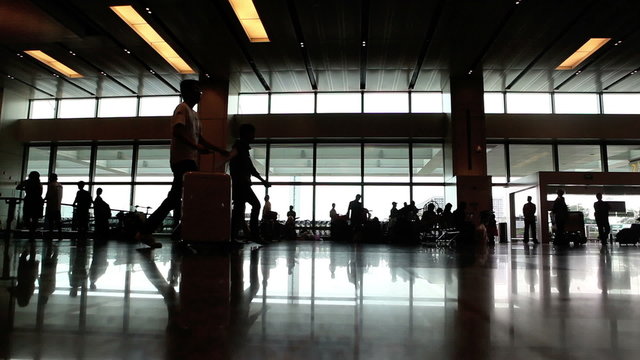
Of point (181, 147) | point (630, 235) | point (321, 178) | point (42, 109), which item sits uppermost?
point (42, 109)

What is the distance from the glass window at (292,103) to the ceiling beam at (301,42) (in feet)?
2.38

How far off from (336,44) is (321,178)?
5.84m

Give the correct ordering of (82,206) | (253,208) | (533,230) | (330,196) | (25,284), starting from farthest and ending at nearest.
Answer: (330,196)
(533,230)
(82,206)
(253,208)
(25,284)

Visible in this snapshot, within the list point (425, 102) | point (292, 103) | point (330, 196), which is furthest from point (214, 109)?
point (425, 102)

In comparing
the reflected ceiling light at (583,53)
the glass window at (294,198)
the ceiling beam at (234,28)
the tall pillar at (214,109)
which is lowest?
the glass window at (294,198)

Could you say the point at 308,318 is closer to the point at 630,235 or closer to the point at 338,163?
the point at 338,163

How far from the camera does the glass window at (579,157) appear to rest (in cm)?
1545

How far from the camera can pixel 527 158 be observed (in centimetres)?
1570

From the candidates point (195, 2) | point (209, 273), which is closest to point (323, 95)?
point (195, 2)

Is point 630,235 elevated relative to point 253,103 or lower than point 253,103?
lower

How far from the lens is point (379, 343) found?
0.86m

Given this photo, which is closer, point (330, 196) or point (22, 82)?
point (22, 82)

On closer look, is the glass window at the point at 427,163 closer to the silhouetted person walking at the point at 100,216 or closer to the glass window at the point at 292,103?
the glass window at the point at 292,103

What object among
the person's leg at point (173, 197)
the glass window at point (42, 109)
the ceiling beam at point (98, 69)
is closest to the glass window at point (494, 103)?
→ the ceiling beam at point (98, 69)
